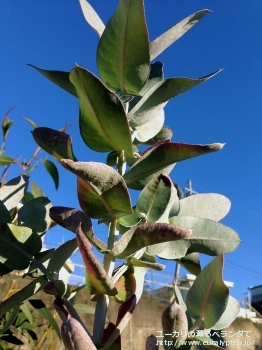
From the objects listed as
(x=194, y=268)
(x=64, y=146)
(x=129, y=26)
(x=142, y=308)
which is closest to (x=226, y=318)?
(x=194, y=268)

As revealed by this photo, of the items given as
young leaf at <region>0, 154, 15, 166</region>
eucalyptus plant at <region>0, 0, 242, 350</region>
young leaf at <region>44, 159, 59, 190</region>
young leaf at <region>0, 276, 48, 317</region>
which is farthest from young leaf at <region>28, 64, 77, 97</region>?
young leaf at <region>44, 159, 59, 190</region>

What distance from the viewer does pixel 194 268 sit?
0.62 m

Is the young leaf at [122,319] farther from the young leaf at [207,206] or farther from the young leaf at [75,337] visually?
the young leaf at [207,206]

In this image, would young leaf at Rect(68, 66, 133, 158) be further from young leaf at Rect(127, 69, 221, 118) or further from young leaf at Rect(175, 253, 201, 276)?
young leaf at Rect(175, 253, 201, 276)

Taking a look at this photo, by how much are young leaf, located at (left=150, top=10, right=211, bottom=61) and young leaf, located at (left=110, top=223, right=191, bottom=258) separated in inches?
14.2

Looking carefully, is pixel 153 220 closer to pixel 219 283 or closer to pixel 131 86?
pixel 219 283

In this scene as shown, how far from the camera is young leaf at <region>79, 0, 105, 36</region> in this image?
2.25 ft

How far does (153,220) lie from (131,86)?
0.78ft

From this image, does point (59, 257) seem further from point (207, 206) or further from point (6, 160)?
point (6, 160)

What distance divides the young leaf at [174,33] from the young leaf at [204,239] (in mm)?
306

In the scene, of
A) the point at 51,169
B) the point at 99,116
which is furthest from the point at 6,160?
the point at 99,116

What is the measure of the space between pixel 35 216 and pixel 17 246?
0.10 metres

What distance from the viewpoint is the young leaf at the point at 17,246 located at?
53 centimetres

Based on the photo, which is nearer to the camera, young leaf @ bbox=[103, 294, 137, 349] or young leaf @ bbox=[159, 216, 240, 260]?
young leaf @ bbox=[103, 294, 137, 349]
